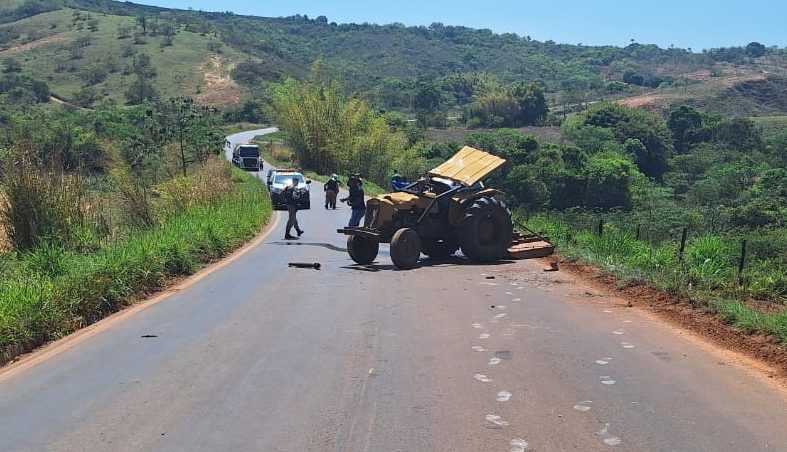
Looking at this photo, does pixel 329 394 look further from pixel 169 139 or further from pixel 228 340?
pixel 169 139

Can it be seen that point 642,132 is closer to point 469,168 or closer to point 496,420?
point 469,168

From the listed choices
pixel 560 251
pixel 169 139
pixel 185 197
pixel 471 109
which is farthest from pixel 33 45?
pixel 560 251

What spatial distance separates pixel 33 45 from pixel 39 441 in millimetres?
167196

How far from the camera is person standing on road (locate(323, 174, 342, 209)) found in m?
32.0

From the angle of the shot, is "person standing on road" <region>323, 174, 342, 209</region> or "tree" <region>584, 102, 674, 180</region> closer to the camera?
"person standing on road" <region>323, 174, 342, 209</region>

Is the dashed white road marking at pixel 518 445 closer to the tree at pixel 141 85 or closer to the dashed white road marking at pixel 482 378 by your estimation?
the dashed white road marking at pixel 482 378

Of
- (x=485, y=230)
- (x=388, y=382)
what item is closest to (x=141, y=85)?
(x=485, y=230)

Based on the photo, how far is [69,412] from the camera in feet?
21.1

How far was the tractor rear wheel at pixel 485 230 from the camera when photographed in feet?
51.2

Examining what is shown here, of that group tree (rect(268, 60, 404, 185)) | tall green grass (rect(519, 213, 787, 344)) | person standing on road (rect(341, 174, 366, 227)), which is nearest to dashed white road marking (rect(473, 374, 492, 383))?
tall green grass (rect(519, 213, 787, 344))

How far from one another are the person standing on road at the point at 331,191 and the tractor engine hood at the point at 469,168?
49.2 feet

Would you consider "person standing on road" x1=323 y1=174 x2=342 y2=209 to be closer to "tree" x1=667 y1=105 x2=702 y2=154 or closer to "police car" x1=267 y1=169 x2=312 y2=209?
"police car" x1=267 y1=169 x2=312 y2=209

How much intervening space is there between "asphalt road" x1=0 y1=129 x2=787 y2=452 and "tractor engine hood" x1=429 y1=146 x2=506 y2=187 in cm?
468

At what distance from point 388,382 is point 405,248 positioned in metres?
7.96
